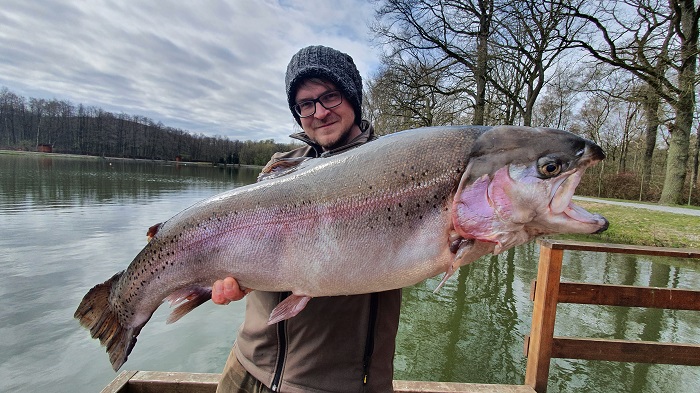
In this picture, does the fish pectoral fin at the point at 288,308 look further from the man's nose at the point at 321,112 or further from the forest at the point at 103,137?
the forest at the point at 103,137

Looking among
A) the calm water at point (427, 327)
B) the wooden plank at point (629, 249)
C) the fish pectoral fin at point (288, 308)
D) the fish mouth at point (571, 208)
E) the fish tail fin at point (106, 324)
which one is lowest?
the calm water at point (427, 327)

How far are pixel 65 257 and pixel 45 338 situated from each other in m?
5.44

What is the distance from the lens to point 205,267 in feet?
6.72

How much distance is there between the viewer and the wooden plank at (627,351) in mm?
3527

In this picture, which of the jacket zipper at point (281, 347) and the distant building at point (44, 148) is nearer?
the jacket zipper at point (281, 347)

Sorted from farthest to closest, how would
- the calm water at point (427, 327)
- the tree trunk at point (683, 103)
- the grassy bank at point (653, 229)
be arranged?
the tree trunk at point (683, 103) → the grassy bank at point (653, 229) → the calm water at point (427, 327)

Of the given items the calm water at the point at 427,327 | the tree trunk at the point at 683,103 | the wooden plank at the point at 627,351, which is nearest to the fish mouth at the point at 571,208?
the wooden plank at the point at 627,351

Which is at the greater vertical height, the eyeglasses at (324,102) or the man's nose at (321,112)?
the eyeglasses at (324,102)

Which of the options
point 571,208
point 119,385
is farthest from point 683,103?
point 119,385

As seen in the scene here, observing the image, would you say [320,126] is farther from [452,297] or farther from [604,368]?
[452,297]

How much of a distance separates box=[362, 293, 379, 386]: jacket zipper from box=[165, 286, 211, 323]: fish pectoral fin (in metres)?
0.90

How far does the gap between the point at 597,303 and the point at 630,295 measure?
290 mm

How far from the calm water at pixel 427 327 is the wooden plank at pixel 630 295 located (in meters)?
1.95

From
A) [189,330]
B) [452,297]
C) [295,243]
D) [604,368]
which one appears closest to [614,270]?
[452,297]
